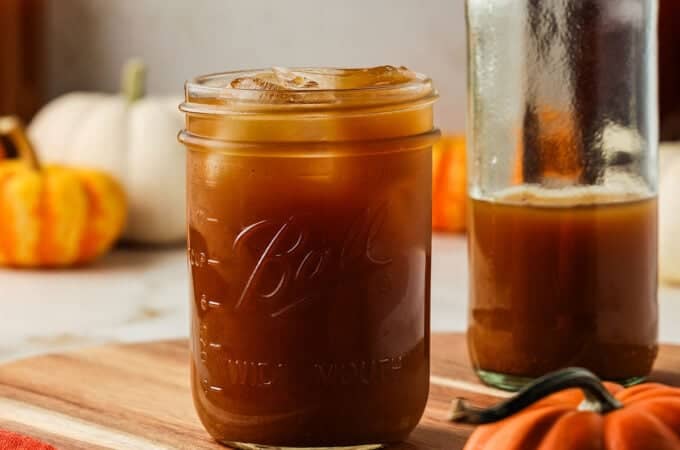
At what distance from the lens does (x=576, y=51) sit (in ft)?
3.34

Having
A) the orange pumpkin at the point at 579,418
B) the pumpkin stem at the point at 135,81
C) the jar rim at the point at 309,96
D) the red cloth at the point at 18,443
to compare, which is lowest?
the red cloth at the point at 18,443

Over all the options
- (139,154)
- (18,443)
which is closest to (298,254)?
(18,443)

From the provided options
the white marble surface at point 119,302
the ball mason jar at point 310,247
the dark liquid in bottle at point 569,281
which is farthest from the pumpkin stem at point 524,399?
the white marble surface at point 119,302

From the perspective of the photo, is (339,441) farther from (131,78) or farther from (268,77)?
(131,78)

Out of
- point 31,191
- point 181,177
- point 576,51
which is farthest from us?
point 181,177

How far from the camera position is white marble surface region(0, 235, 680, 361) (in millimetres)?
1518

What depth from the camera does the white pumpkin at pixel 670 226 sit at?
1.67 m

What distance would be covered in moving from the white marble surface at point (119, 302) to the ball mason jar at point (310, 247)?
63 cm

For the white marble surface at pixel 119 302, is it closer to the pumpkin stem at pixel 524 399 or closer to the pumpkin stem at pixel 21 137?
the pumpkin stem at pixel 21 137

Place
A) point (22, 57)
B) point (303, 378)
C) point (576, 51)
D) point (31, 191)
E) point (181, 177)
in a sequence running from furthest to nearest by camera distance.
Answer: point (22, 57) → point (181, 177) → point (31, 191) → point (576, 51) → point (303, 378)

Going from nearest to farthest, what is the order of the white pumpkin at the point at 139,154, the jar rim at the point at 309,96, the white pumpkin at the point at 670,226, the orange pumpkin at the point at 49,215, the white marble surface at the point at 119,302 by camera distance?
the jar rim at the point at 309,96 < the white marble surface at the point at 119,302 < the white pumpkin at the point at 670,226 < the orange pumpkin at the point at 49,215 < the white pumpkin at the point at 139,154

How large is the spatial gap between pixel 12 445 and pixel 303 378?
22 cm

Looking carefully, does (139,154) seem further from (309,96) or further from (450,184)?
(309,96)

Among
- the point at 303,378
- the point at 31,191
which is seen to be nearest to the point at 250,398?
the point at 303,378
